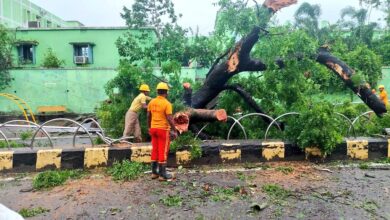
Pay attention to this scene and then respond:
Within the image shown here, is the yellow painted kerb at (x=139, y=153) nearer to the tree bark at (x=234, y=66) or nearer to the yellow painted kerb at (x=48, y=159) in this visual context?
the yellow painted kerb at (x=48, y=159)

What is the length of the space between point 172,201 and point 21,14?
Answer: 37.2m

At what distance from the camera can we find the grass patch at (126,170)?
6273 millimetres

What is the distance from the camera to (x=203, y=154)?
7129 millimetres

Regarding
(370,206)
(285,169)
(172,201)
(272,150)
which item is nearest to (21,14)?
(272,150)

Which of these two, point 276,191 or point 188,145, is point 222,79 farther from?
point 276,191

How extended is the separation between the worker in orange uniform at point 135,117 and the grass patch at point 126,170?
4.24 feet

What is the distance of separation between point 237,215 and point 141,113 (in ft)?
14.4

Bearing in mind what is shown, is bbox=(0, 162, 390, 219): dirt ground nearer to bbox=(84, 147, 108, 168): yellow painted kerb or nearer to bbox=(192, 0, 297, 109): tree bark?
bbox=(84, 147, 108, 168): yellow painted kerb

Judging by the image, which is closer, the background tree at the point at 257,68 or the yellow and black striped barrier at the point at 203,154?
the yellow and black striped barrier at the point at 203,154

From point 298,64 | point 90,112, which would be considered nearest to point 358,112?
point 298,64

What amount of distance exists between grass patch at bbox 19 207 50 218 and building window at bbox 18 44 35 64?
23768mm

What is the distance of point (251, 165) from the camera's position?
7.08m

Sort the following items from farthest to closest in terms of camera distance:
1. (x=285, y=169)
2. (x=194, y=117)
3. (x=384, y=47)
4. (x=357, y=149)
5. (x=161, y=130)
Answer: (x=384, y=47) → (x=194, y=117) → (x=357, y=149) → (x=285, y=169) → (x=161, y=130)

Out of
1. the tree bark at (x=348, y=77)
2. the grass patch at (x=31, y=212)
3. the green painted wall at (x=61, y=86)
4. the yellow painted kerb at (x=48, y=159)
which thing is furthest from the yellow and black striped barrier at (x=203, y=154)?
the green painted wall at (x=61, y=86)
